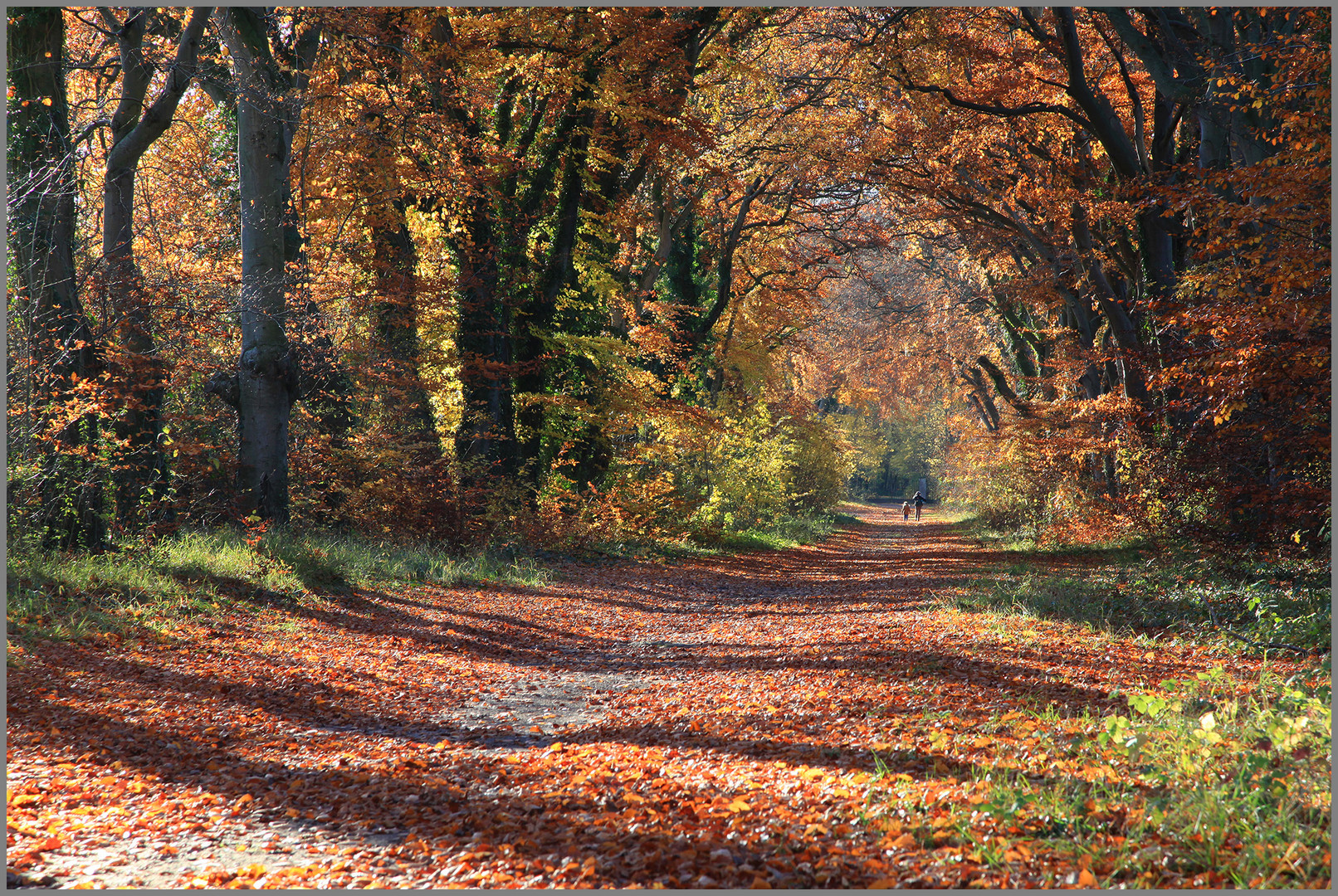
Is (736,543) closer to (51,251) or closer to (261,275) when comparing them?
(261,275)

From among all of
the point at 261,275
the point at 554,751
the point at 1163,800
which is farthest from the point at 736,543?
the point at 1163,800

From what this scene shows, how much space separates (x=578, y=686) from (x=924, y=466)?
218 ft

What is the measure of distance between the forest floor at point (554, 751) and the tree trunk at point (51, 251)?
2.07 m

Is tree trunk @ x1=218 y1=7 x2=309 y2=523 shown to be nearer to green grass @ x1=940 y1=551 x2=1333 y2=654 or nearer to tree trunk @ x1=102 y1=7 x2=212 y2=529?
tree trunk @ x1=102 y1=7 x2=212 y2=529

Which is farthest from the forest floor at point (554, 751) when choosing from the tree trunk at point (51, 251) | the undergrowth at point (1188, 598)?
the tree trunk at point (51, 251)

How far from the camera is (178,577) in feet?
28.9

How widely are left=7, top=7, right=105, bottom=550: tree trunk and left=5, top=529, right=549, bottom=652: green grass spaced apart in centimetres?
55

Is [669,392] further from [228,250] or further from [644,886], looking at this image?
[644,886]

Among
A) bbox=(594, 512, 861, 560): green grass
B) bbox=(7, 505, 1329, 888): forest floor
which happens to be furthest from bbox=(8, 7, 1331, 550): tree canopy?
bbox=(7, 505, 1329, 888): forest floor

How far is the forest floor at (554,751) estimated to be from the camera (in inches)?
139

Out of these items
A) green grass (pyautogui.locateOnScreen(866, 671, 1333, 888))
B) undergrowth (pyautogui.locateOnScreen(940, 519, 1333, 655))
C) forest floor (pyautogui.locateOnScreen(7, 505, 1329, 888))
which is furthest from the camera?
undergrowth (pyautogui.locateOnScreen(940, 519, 1333, 655))

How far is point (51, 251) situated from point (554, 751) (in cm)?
726

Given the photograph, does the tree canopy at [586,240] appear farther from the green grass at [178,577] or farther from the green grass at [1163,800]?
the green grass at [1163,800]

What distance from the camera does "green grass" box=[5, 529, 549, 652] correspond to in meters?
7.12
